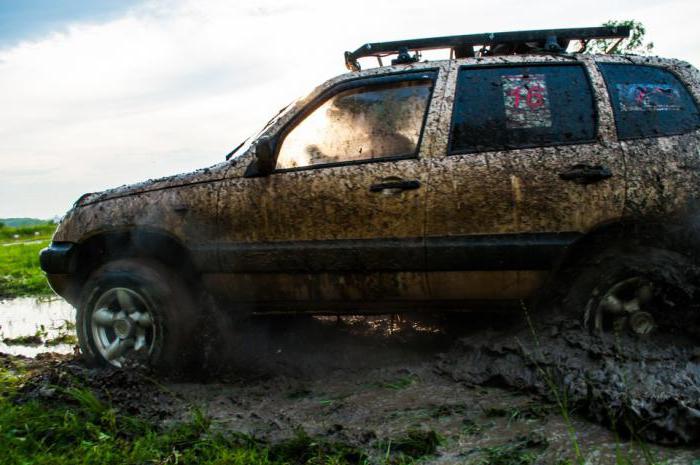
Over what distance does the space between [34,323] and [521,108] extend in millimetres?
5215

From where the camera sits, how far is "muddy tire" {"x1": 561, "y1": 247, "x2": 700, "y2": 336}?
355cm

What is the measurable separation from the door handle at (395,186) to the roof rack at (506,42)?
95 centimetres

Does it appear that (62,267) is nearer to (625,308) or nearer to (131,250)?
(131,250)

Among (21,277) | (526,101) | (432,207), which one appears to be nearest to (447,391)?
(432,207)

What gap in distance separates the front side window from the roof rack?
379 millimetres

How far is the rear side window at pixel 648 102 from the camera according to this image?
12.1 feet

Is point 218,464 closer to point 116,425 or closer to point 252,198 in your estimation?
point 116,425

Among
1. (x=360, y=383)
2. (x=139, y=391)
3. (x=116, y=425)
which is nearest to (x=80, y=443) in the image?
(x=116, y=425)

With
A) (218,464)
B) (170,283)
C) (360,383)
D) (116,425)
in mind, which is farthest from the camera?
(170,283)

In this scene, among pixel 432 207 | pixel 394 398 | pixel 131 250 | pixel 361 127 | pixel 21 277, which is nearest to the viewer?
pixel 394 398

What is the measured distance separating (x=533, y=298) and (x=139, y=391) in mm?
2294

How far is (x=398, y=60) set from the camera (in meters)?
4.27

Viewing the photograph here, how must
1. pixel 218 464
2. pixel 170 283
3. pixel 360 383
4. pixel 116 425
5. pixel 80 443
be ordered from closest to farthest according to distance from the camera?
pixel 218 464, pixel 80 443, pixel 116 425, pixel 360 383, pixel 170 283

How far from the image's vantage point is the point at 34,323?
6.61 metres
